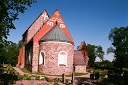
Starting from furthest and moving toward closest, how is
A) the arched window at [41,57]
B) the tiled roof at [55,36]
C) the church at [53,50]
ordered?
the arched window at [41,57]
the tiled roof at [55,36]
the church at [53,50]

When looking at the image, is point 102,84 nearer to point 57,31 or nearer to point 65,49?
point 65,49

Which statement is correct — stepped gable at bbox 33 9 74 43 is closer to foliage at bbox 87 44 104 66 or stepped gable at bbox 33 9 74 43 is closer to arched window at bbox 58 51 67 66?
arched window at bbox 58 51 67 66

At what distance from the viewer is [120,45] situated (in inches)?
2051

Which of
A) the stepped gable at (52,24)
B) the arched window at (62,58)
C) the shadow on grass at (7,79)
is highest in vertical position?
the stepped gable at (52,24)

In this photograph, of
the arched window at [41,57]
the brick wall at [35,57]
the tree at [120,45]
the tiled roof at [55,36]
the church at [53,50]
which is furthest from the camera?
the tree at [120,45]

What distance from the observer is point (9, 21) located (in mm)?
11633

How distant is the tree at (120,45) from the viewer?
5103cm

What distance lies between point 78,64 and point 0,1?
2132 cm

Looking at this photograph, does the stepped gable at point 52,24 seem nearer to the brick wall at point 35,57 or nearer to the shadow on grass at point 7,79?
the brick wall at point 35,57

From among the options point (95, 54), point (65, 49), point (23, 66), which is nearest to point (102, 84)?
point (65, 49)

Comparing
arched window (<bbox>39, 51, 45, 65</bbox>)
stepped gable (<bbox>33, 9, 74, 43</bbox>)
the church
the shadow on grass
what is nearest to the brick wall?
the church

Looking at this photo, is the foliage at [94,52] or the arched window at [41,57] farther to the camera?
the foliage at [94,52]

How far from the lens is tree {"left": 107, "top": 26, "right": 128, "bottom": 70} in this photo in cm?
5103

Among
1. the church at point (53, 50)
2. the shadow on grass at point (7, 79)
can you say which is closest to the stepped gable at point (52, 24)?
the church at point (53, 50)
